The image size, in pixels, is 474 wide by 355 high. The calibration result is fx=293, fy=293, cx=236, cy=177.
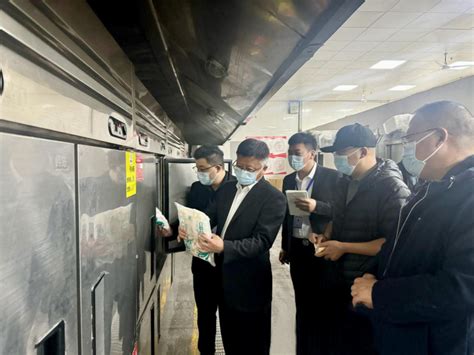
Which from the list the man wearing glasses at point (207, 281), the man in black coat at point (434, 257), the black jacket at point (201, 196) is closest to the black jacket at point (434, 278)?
the man in black coat at point (434, 257)

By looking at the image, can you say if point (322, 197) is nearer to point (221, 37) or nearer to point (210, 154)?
point (210, 154)

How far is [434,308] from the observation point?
96cm

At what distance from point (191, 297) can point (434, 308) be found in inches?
114

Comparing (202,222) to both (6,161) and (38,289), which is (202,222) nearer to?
(38,289)

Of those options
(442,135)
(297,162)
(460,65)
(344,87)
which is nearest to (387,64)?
(460,65)

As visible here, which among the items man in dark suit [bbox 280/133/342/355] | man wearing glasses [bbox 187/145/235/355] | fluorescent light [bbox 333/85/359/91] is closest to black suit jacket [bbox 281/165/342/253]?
man in dark suit [bbox 280/133/342/355]

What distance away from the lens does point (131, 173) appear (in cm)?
137

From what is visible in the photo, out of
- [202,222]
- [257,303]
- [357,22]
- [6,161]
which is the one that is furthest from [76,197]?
[357,22]

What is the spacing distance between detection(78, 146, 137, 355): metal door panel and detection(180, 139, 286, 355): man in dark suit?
1.55 feet

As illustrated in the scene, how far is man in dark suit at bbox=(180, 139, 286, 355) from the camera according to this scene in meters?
1.65

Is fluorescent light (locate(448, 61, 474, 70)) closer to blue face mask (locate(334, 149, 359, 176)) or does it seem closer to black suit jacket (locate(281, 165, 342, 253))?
black suit jacket (locate(281, 165, 342, 253))

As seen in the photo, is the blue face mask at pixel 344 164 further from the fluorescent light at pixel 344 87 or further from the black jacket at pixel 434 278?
the fluorescent light at pixel 344 87

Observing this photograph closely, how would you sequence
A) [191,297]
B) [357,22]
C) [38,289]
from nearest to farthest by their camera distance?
[38,289] → [191,297] → [357,22]

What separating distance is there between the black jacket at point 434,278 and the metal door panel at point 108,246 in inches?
39.2
